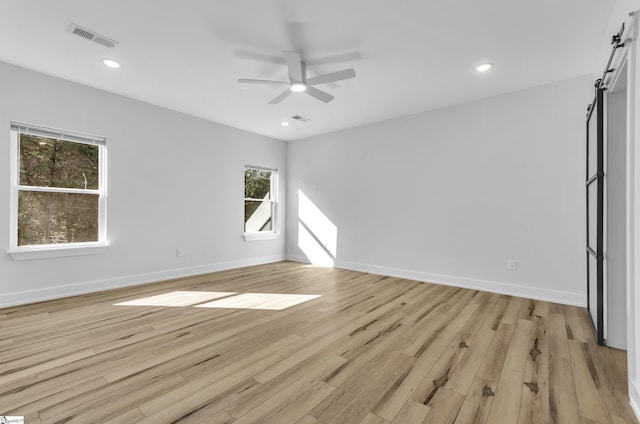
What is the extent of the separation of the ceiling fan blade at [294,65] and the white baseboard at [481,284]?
3.33 m

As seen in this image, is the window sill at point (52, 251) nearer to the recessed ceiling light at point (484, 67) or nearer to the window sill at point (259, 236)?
the window sill at point (259, 236)

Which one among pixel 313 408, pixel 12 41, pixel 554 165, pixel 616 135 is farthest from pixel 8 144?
pixel 554 165

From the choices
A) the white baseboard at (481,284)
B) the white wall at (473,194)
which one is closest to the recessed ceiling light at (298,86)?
the white wall at (473,194)

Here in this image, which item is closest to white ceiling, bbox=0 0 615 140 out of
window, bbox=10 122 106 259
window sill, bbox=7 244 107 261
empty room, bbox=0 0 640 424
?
empty room, bbox=0 0 640 424

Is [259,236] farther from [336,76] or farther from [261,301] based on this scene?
[336,76]

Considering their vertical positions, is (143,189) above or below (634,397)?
above

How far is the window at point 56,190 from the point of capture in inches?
131

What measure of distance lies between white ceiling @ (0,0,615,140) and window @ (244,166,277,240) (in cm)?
209

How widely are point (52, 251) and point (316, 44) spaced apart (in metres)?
3.85

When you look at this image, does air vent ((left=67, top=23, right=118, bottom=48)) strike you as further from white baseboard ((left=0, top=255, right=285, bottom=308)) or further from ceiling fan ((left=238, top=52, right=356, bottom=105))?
white baseboard ((left=0, top=255, right=285, bottom=308))

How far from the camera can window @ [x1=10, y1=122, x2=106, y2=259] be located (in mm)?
3340

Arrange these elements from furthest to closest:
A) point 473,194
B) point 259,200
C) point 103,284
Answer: point 259,200 < point 473,194 < point 103,284

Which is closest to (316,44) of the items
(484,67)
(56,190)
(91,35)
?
(484,67)

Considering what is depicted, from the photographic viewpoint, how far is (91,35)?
2629 millimetres
